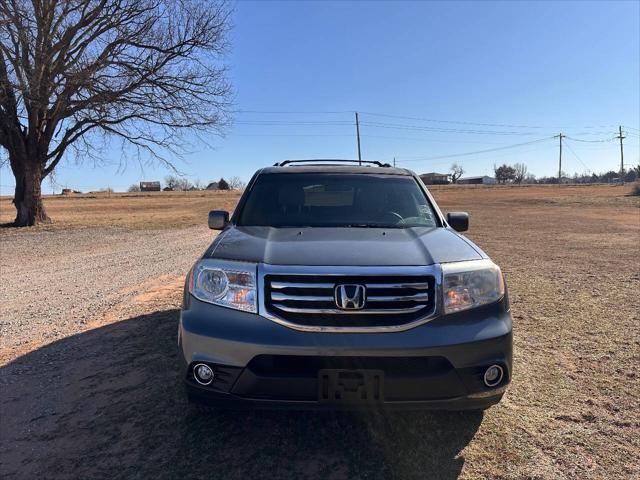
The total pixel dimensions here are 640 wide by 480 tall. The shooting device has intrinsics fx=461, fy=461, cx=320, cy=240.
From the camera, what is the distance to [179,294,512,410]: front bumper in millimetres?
2363

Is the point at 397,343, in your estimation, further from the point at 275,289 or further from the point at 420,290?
the point at 275,289

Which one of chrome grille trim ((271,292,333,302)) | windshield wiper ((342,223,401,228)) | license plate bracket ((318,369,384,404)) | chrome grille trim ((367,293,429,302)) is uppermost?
windshield wiper ((342,223,401,228))

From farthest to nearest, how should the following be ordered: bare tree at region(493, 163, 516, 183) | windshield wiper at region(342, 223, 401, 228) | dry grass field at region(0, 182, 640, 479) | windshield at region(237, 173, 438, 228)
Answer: bare tree at region(493, 163, 516, 183) < windshield at region(237, 173, 438, 228) < windshield wiper at region(342, 223, 401, 228) < dry grass field at region(0, 182, 640, 479)

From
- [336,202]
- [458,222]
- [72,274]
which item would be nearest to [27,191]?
[72,274]

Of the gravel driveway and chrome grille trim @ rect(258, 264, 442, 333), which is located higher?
chrome grille trim @ rect(258, 264, 442, 333)

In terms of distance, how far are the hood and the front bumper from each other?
→ 38 cm

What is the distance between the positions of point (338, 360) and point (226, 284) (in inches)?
30.0

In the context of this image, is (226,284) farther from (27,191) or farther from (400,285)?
(27,191)

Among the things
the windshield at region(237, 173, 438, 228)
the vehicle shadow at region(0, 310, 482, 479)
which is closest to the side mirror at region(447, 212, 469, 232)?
the windshield at region(237, 173, 438, 228)

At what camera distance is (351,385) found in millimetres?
2361

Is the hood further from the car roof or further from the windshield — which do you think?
the car roof

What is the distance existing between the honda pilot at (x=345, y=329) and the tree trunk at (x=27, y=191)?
19072 millimetres

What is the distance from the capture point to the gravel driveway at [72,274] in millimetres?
5215

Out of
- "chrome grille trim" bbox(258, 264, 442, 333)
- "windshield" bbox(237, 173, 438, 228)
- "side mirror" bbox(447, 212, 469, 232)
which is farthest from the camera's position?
"side mirror" bbox(447, 212, 469, 232)
